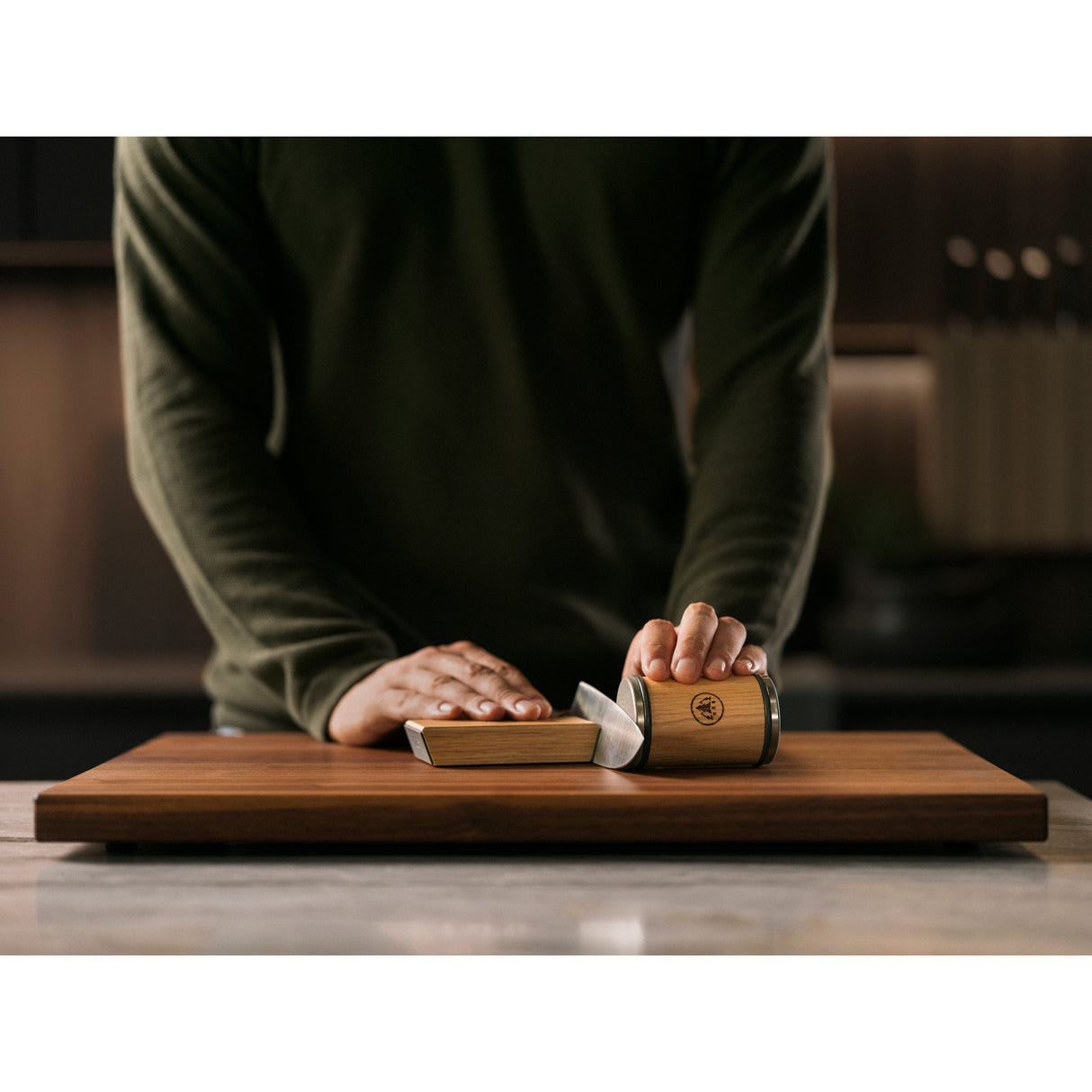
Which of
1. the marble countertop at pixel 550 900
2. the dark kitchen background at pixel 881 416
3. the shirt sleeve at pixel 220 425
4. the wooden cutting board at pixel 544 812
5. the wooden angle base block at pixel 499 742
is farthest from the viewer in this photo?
the dark kitchen background at pixel 881 416

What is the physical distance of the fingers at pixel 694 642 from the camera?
78 centimetres

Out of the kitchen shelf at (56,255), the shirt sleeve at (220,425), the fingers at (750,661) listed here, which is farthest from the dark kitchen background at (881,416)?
the fingers at (750,661)

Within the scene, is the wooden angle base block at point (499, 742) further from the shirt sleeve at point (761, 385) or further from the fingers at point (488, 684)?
the shirt sleeve at point (761, 385)

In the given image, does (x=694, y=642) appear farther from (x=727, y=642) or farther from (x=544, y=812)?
(x=544, y=812)

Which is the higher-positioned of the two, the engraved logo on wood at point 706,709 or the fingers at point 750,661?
the fingers at point 750,661

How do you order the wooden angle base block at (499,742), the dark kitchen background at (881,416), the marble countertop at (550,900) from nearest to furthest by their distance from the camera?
1. the marble countertop at (550,900)
2. the wooden angle base block at (499,742)
3. the dark kitchen background at (881,416)

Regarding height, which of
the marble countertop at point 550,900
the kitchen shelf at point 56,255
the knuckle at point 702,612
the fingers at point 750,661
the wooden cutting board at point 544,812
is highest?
the kitchen shelf at point 56,255

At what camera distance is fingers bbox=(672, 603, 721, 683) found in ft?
2.56

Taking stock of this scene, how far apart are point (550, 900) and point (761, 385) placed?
0.66 metres

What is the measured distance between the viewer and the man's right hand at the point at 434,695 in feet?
2.66

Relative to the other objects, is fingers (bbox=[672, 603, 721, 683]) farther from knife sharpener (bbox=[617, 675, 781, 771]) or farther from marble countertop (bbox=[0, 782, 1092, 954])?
marble countertop (bbox=[0, 782, 1092, 954])

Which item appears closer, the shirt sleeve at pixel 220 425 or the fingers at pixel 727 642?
the fingers at pixel 727 642

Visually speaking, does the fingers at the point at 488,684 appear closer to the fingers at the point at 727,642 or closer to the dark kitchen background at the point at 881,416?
the fingers at the point at 727,642

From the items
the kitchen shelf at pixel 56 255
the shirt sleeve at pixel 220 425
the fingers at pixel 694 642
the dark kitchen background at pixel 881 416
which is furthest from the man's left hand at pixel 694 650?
the kitchen shelf at pixel 56 255
